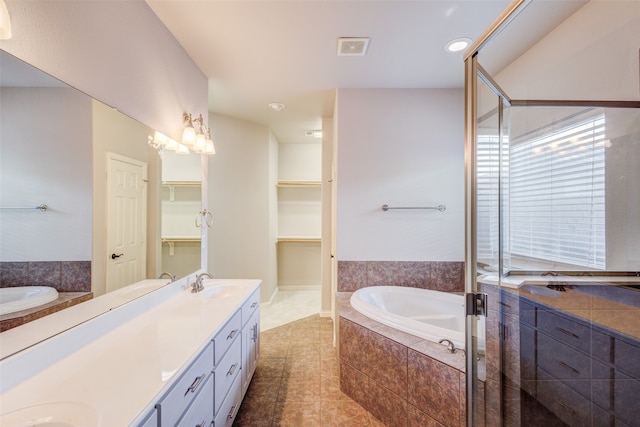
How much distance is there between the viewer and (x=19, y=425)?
0.65 metres

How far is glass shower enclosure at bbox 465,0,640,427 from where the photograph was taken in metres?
1.15

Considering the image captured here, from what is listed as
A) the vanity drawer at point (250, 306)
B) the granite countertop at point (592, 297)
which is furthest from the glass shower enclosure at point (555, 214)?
the vanity drawer at point (250, 306)

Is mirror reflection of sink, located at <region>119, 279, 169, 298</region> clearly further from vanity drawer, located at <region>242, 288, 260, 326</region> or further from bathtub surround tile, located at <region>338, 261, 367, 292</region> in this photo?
bathtub surround tile, located at <region>338, 261, 367, 292</region>

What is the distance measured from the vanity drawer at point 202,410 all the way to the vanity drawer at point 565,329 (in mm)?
1873

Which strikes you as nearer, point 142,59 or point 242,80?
point 142,59

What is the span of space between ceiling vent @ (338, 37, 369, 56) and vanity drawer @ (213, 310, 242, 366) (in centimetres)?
198

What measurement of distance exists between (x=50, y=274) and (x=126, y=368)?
49 cm

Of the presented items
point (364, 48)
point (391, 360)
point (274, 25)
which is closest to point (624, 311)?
point (391, 360)

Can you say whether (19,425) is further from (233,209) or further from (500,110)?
(233,209)

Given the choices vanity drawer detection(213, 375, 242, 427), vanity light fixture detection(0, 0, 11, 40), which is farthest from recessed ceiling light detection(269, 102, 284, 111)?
vanity drawer detection(213, 375, 242, 427)

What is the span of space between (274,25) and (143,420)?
202 centimetres

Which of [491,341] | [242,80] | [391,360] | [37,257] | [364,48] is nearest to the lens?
[37,257]

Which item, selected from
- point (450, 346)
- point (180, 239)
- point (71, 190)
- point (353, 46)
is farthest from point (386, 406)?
point (353, 46)

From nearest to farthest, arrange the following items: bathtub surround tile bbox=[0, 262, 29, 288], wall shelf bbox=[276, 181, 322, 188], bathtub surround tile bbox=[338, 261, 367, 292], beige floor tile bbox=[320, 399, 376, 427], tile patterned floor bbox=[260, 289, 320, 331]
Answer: bathtub surround tile bbox=[0, 262, 29, 288], beige floor tile bbox=[320, 399, 376, 427], bathtub surround tile bbox=[338, 261, 367, 292], tile patterned floor bbox=[260, 289, 320, 331], wall shelf bbox=[276, 181, 322, 188]
